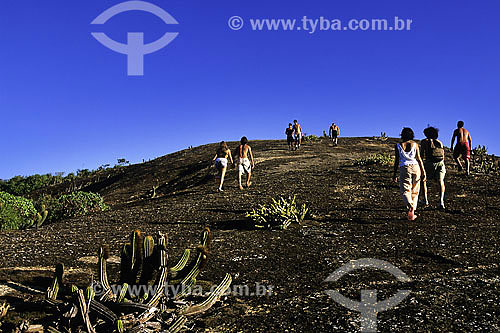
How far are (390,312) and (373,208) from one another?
20.4 feet

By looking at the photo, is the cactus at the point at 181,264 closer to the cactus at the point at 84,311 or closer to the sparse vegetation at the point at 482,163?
the cactus at the point at 84,311

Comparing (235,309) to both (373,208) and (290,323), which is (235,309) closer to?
(290,323)

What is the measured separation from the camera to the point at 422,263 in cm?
550

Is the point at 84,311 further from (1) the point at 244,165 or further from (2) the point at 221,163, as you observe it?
(1) the point at 244,165

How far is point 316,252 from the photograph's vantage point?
619 centimetres

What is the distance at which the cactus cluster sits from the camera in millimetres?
3273

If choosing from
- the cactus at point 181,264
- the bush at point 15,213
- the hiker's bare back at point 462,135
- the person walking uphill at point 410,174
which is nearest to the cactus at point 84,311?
the cactus at point 181,264

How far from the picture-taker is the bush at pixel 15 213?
9484mm

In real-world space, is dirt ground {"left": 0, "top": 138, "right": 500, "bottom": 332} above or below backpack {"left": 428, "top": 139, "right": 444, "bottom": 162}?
below

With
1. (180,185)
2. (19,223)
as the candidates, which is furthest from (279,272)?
(180,185)

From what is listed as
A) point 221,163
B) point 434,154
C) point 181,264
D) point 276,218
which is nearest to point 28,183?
point 221,163

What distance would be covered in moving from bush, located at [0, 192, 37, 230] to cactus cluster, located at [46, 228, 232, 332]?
7086 mm

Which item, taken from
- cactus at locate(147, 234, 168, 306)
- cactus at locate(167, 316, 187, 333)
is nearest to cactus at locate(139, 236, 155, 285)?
cactus at locate(147, 234, 168, 306)

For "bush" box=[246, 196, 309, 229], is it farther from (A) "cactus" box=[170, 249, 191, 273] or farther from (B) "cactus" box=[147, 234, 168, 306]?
(B) "cactus" box=[147, 234, 168, 306]
